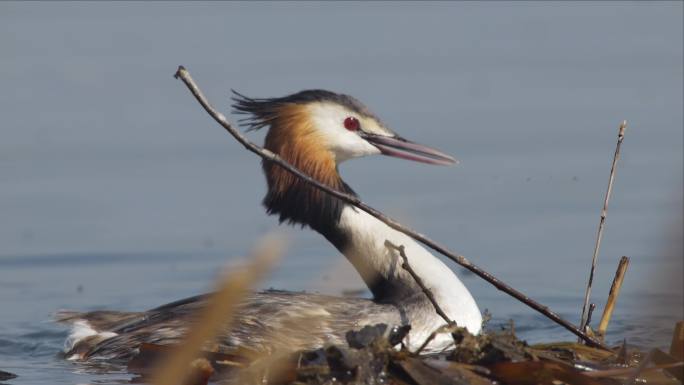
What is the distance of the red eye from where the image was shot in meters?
7.89

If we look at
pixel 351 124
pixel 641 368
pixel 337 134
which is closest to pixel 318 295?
pixel 337 134

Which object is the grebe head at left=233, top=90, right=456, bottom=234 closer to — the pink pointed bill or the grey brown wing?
the pink pointed bill

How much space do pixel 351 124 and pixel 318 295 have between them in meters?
1.14

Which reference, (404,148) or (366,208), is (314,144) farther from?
(366,208)

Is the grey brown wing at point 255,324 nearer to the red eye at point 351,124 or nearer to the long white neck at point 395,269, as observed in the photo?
the long white neck at point 395,269

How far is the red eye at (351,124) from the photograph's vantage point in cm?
789

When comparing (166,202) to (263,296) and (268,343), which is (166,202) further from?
(268,343)

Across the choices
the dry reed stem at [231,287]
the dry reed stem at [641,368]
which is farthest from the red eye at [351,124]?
the dry reed stem at [231,287]

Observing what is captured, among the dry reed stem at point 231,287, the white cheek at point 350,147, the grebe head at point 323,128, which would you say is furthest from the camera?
the white cheek at point 350,147

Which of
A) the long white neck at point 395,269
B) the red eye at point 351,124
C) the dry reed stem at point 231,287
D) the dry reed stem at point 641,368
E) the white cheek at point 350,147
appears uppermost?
the red eye at point 351,124

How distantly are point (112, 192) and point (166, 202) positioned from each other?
1.75 feet

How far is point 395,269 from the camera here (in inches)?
291

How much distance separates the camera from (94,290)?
9.74 m

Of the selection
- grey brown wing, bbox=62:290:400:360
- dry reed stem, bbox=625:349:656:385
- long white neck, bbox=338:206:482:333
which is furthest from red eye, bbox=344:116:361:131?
dry reed stem, bbox=625:349:656:385
